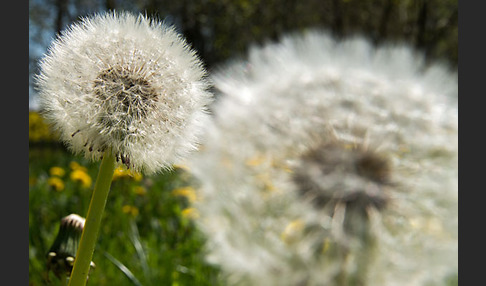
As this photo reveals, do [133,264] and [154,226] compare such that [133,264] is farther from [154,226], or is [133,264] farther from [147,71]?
[147,71]

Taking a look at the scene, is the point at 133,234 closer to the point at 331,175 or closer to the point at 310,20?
the point at 331,175

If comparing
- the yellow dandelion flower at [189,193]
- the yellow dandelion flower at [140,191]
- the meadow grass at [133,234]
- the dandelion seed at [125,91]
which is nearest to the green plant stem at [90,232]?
the dandelion seed at [125,91]

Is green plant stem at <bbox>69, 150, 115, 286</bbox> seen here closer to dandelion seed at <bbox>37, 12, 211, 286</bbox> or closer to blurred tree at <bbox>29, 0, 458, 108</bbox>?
dandelion seed at <bbox>37, 12, 211, 286</bbox>

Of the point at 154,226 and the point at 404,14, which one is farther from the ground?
the point at 404,14

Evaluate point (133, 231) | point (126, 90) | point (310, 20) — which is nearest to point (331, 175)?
point (126, 90)

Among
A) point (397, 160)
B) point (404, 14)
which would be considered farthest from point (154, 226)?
point (404, 14)

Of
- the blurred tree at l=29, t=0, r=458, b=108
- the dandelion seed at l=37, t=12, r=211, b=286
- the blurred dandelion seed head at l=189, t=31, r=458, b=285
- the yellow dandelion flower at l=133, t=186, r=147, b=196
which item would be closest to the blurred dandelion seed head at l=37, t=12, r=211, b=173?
the dandelion seed at l=37, t=12, r=211, b=286
